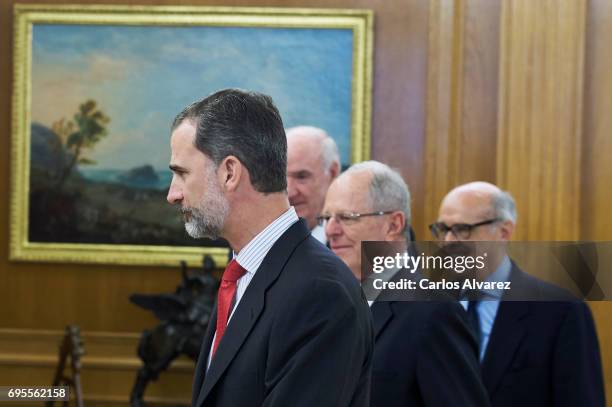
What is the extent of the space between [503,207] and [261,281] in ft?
8.89

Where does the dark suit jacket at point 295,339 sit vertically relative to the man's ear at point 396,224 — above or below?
below

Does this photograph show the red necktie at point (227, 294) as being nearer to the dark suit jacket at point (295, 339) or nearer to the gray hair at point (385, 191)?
the dark suit jacket at point (295, 339)

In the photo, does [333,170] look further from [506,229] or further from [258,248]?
[258,248]

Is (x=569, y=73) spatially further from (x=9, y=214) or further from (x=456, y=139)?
(x=9, y=214)

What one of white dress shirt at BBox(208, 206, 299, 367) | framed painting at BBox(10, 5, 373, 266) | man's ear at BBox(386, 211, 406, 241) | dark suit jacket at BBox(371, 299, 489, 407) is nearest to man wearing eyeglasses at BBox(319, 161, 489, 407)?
dark suit jacket at BBox(371, 299, 489, 407)

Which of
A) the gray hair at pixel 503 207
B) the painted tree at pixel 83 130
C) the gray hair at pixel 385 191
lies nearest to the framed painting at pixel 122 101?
the painted tree at pixel 83 130

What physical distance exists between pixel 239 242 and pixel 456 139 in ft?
16.0

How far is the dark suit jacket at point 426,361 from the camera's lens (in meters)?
2.90

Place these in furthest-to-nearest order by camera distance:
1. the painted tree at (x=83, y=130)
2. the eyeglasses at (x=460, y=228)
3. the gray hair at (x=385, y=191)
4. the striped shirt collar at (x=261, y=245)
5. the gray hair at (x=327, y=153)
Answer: the painted tree at (x=83, y=130) → the gray hair at (x=327, y=153) → the eyeglasses at (x=460, y=228) → the gray hair at (x=385, y=191) → the striped shirt collar at (x=261, y=245)

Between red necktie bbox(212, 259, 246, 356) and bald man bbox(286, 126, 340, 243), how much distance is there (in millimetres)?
2356

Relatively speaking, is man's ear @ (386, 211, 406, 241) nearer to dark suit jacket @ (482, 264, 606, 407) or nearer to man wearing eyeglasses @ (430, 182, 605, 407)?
man wearing eyeglasses @ (430, 182, 605, 407)

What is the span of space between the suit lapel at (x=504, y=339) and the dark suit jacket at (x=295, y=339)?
183 centimetres

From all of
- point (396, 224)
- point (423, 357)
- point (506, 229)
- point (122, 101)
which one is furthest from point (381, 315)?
point (122, 101)

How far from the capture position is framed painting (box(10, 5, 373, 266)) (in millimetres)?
7133
